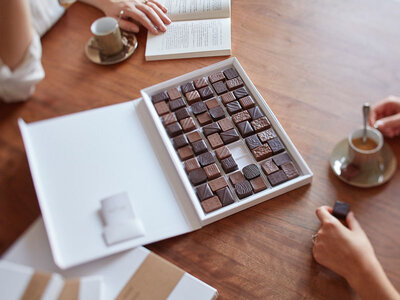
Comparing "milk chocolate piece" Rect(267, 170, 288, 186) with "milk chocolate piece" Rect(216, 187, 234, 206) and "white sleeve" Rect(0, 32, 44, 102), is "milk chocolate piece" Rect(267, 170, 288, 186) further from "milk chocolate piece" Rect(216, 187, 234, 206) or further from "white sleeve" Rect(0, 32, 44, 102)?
"white sleeve" Rect(0, 32, 44, 102)

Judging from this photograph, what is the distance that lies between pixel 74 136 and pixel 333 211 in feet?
2.42

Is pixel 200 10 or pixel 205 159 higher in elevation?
pixel 200 10

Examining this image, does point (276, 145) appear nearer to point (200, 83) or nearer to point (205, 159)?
point (205, 159)

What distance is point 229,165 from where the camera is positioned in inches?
42.3

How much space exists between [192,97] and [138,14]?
16.0 inches

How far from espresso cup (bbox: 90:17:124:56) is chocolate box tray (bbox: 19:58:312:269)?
0.22m

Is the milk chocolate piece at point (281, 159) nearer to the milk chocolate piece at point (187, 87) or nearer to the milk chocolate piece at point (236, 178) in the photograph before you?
the milk chocolate piece at point (236, 178)

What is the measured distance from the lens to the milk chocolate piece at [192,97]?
1213mm

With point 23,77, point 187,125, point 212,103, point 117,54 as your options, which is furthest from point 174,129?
point 23,77

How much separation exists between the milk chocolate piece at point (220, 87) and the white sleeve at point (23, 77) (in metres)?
0.55

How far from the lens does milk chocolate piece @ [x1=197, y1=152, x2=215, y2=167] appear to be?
1094mm

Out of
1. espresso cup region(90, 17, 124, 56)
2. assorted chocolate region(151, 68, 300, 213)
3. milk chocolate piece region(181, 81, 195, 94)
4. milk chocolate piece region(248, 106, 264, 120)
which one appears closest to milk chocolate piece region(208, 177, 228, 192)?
assorted chocolate region(151, 68, 300, 213)

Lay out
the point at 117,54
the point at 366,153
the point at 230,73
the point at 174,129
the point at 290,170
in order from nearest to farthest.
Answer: the point at 366,153, the point at 290,170, the point at 174,129, the point at 230,73, the point at 117,54

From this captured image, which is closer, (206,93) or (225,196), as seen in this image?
(225,196)
